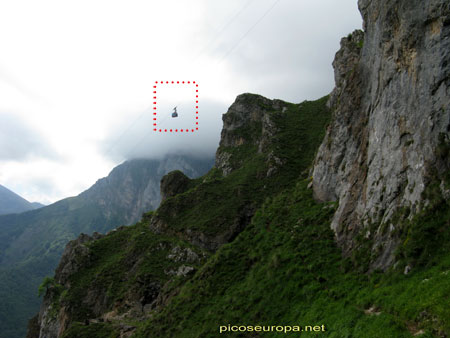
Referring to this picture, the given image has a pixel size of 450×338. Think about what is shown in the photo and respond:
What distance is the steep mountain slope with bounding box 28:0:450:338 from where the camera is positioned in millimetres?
16672

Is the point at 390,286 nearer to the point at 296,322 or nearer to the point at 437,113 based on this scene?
the point at 296,322

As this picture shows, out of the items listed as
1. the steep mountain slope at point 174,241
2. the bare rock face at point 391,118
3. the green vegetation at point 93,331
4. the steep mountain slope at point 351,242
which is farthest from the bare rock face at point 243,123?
the bare rock face at point 391,118

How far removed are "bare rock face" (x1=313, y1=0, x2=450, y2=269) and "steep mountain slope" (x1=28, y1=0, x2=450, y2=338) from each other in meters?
0.08

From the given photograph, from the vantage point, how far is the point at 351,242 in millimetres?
24156

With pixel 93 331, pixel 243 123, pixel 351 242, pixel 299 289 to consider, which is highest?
pixel 243 123

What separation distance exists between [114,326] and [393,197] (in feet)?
120

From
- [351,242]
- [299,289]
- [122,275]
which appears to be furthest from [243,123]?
[299,289]

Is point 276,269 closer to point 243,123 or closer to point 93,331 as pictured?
point 93,331

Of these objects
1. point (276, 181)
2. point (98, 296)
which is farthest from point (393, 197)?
point (98, 296)

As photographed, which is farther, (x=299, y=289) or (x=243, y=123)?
(x=243, y=123)

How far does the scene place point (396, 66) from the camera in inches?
913

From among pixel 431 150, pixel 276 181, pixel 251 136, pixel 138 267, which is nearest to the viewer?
pixel 431 150

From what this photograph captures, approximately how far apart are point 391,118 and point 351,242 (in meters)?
9.15

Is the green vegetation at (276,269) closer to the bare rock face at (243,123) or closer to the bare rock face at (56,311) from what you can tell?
the bare rock face at (56,311)
